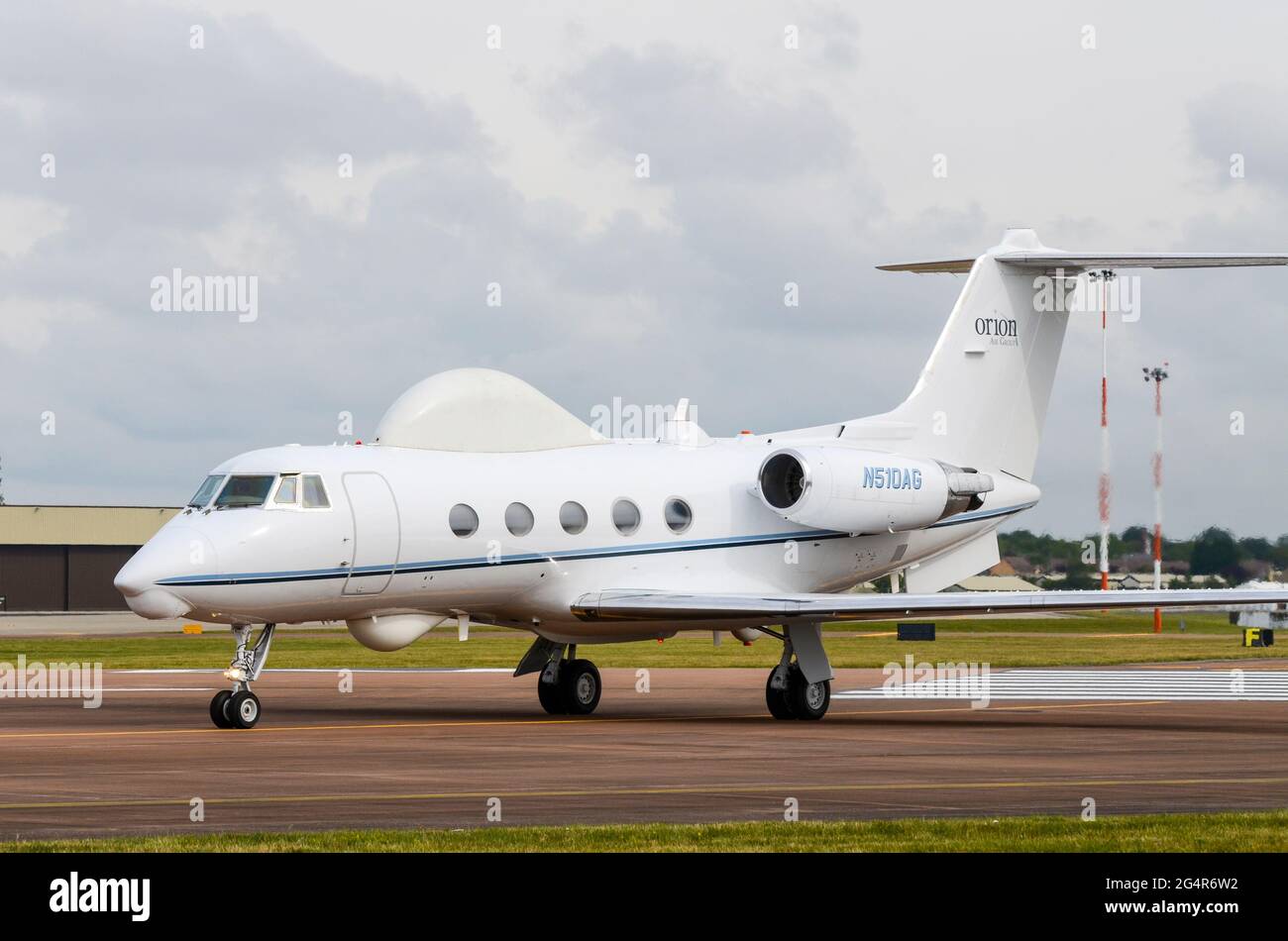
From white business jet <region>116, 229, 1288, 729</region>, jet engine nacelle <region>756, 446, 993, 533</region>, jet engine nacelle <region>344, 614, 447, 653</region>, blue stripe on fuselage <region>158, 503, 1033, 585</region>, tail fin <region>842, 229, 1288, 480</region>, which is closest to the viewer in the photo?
blue stripe on fuselage <region>158, 503, 1033, 585</region>

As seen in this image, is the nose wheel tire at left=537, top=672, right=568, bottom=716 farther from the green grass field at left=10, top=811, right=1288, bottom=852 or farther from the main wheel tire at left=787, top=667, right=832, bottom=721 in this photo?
the green grass field at left=10, top=811, right=1288, bottom=852

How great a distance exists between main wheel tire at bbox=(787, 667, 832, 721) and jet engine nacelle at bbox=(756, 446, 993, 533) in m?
2.69

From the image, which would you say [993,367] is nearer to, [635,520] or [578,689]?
[635,520]

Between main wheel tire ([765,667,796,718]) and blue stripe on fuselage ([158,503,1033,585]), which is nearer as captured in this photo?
blue stripe on fuselage ([158,503,1033,585])

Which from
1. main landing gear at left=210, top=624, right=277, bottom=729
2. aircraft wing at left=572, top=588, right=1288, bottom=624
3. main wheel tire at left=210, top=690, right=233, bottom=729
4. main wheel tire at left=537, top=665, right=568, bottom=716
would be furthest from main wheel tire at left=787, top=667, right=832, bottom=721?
main wheel tire at left=210, top=690, right=233, bottom=729

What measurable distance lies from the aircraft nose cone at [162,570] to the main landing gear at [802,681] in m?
8.52

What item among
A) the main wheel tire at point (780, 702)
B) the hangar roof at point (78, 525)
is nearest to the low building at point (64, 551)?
the hangar roof at point (78, 525)

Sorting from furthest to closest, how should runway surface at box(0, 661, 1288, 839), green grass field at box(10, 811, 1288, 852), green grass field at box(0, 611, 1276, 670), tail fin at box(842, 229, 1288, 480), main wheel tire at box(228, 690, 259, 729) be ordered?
green grass field at box(0, 611, 1276, 670) < tail fin at box(842, 229, 1288, 480) < main wheel tire at box(228, 690, 259, 729) < runway surface at box(0, 661, 1288, 839) < green grass field at box(10, 811, 1288, 852)

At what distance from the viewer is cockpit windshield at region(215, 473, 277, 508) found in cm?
2389

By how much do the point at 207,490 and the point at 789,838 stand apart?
1297 cm

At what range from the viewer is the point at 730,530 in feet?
94.1

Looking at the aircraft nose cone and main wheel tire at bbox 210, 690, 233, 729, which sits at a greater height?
the aircraft nose cone
